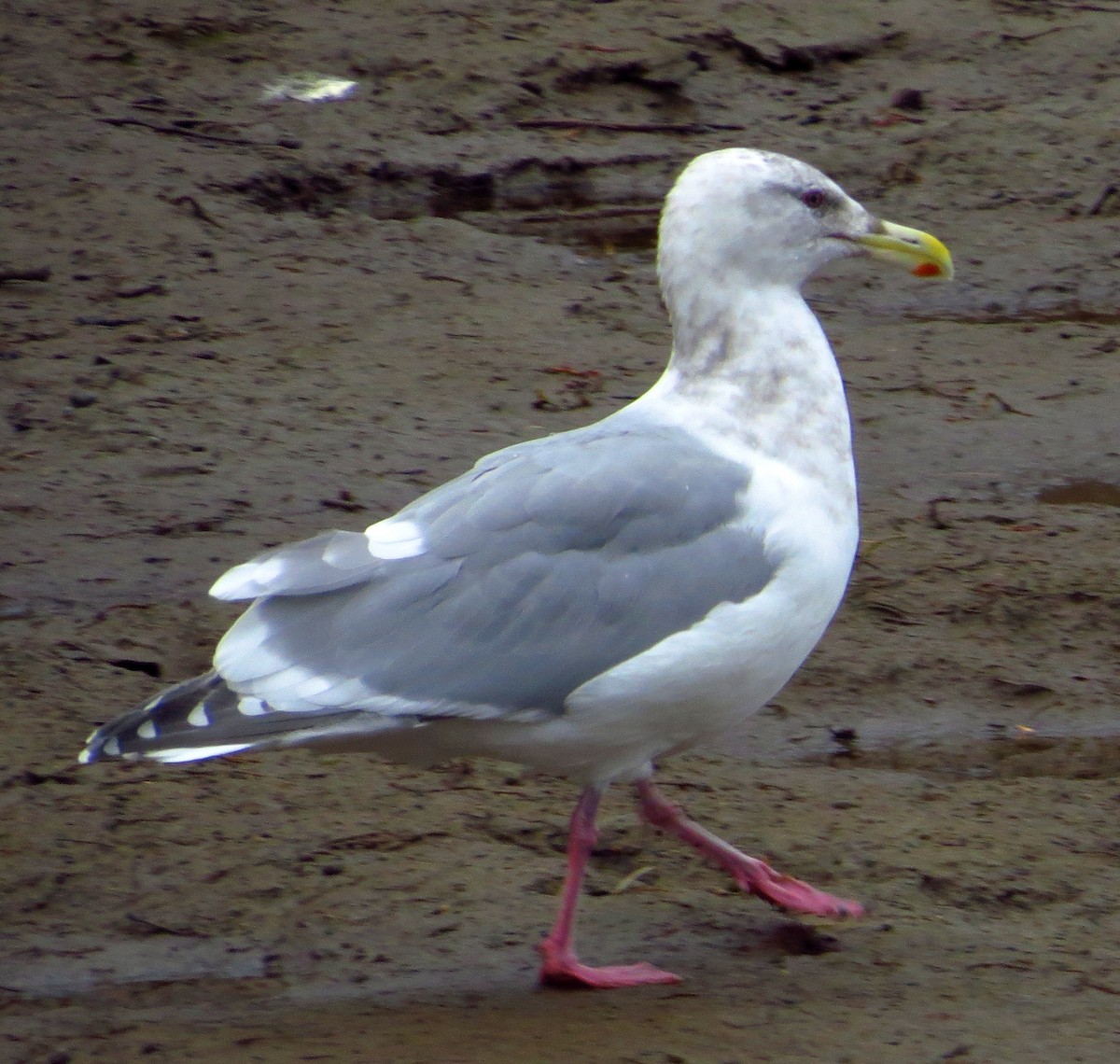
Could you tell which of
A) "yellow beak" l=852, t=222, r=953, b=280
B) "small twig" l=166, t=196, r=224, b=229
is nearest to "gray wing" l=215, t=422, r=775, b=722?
"yellow beak" l=852, t=222, r=953, b=280

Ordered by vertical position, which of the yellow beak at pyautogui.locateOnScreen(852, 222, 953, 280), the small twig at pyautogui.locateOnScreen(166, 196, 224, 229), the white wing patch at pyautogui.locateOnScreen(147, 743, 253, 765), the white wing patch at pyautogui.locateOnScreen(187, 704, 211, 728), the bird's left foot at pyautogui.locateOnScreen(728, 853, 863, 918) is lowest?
the bird's left foot at pyautogui.locateOnScreen(728, 853, 863, 918)

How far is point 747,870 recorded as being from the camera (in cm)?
374

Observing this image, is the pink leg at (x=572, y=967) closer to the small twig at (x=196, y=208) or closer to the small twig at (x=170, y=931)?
the small twig at (x=170, y=931)

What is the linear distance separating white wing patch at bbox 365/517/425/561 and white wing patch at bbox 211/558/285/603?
185mm

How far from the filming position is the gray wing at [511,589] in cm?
336

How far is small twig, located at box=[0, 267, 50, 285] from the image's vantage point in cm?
698

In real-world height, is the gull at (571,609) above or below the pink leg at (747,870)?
above

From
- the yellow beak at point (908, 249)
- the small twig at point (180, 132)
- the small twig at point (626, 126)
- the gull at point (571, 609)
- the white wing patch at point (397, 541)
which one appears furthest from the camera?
the small twig at point (626, 126)

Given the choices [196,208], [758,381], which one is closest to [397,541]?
[758,381]

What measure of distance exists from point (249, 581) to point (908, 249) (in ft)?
5.43

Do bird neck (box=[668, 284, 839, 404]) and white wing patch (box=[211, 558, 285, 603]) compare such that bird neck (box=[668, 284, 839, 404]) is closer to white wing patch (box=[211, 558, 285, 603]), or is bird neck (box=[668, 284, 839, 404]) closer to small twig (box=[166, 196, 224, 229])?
white wing patch (box=[211, 558, 285, 603])

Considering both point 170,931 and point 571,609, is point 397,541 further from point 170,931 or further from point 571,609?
point 170,931

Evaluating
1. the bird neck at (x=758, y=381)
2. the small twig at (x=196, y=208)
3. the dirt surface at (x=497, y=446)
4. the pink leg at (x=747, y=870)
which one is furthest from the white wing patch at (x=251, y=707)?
the small twig at (x=196, y=208)

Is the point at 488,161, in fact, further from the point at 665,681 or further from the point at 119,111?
the point at 665,681
